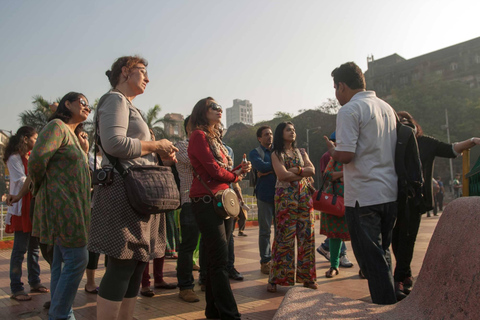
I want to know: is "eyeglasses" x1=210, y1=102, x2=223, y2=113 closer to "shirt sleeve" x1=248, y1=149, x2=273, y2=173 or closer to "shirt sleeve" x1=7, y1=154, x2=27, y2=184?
"shirt sleeve" x1=248, y1=149, x2=273, y2=173

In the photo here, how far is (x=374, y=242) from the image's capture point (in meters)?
2.75

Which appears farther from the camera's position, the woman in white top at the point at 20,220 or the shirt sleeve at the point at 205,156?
the woman in white top at the point at 20,220

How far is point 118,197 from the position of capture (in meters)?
2.47

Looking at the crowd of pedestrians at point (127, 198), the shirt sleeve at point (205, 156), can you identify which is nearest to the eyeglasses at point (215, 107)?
the crowd of pedestrians at point (127, 198)

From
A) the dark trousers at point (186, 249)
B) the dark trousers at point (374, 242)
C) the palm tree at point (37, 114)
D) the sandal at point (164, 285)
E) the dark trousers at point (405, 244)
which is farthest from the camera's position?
the palm tree at point (37, 114)

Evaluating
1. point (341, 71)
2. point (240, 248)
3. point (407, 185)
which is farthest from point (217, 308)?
point (240, 248)

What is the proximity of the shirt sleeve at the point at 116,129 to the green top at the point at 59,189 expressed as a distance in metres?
0.67

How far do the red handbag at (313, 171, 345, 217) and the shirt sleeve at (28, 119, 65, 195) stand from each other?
2.91 m

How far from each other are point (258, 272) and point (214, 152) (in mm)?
2653

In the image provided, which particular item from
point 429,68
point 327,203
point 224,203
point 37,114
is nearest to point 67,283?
point 224,203

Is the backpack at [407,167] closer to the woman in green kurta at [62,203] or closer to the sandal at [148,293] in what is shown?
the woman in green kurta at [62,203]

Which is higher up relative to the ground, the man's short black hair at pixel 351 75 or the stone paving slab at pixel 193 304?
the man's short black hair at pixel 351 75

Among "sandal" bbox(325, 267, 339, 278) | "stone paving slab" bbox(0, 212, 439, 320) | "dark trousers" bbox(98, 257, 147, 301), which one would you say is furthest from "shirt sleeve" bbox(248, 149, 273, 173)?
"dark trousers" bbox(98, 257, 147, 301)

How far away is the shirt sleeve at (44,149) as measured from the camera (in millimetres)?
2926
